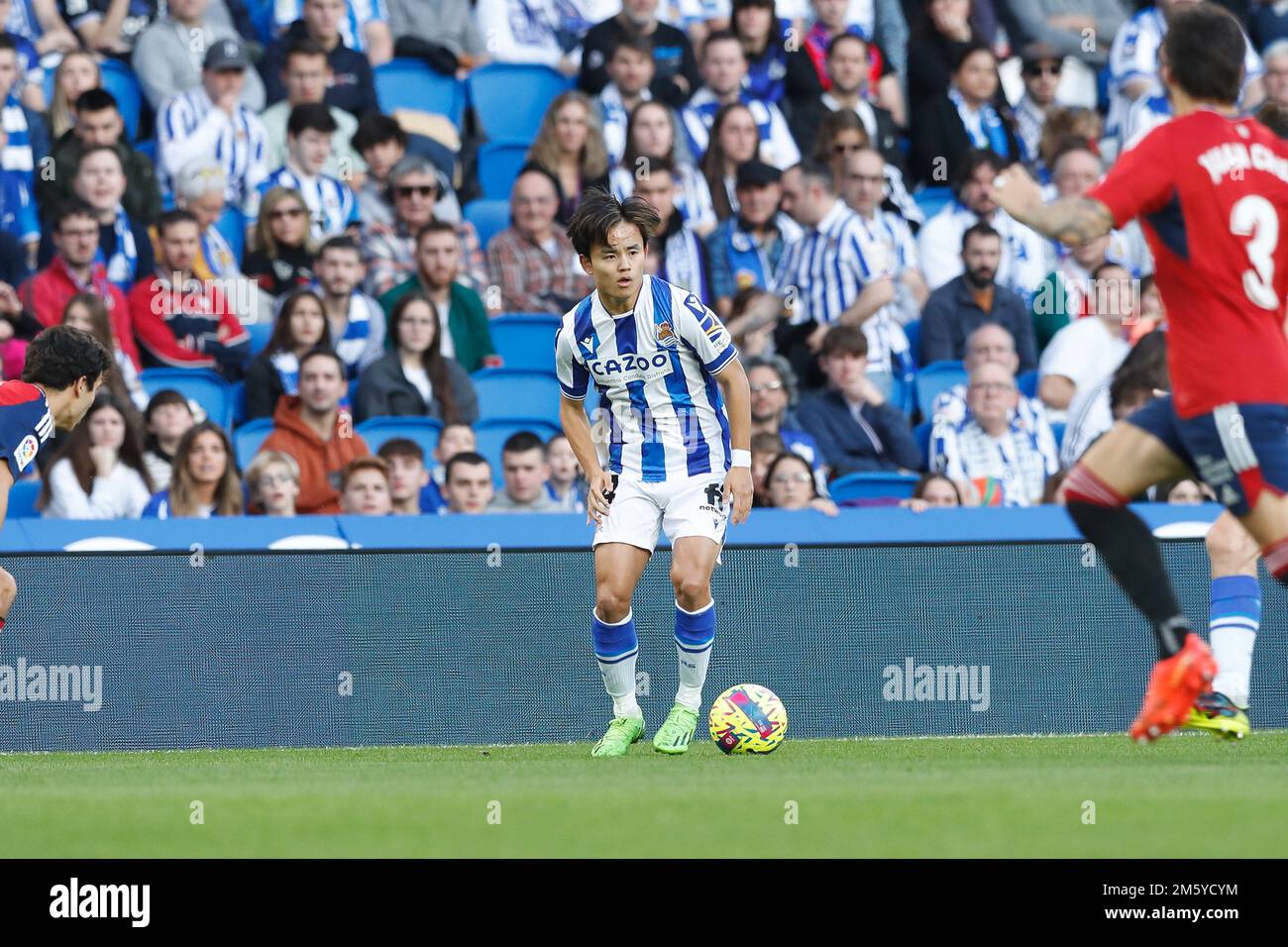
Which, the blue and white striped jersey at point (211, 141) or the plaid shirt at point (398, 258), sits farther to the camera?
the blue and white striped jersey at point (211, 141)

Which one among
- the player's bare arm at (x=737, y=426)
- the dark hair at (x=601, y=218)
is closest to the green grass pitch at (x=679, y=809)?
the player's bare arm at (x=737, y=426)

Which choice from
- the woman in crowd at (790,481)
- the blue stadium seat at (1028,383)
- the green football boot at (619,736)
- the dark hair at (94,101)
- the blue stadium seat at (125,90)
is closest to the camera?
the green football boot at (619,736)

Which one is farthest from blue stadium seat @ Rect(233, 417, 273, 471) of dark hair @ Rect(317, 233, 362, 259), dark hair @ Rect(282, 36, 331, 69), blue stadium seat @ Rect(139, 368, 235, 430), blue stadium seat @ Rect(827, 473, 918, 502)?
blue stadium seat @ Rect(827, 473, 918, 502)

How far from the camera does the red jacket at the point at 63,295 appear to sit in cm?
1279

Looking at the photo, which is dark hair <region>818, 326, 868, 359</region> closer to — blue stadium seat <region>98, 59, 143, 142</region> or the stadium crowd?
the stadium crowd

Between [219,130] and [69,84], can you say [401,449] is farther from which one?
[69,84]

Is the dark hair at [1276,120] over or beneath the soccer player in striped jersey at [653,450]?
over

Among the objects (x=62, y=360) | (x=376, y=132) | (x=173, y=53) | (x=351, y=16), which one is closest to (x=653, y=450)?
(x=62, y=360)

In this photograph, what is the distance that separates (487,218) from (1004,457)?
4.41m

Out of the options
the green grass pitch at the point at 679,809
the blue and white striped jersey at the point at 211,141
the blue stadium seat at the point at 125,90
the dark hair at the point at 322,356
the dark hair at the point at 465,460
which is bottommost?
the green grass pitch at the point at 679,809

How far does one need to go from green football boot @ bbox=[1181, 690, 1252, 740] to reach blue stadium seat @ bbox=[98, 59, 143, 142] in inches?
396

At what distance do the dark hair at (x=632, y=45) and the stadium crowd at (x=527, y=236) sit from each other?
0.11 ft

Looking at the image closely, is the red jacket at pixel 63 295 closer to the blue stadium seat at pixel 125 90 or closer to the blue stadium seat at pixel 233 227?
the blue stadium seat at pixel 233 227

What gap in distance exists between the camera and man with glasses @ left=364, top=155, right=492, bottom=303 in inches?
544
